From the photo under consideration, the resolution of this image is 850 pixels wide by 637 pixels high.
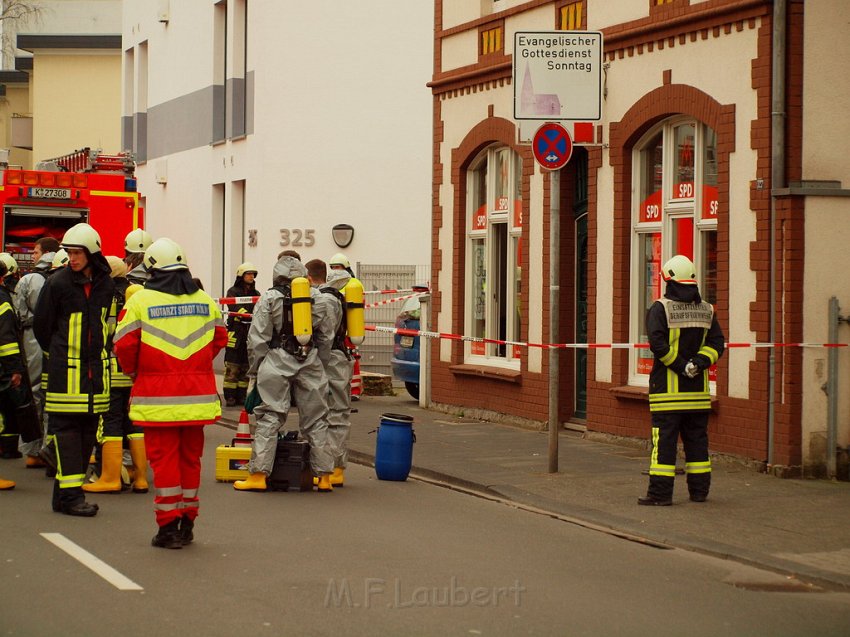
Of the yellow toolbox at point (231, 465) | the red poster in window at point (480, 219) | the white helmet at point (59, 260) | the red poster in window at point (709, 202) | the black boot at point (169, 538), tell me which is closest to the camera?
the black boot at point (169, 538)

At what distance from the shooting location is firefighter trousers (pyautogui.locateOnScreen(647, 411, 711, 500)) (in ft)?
36.8

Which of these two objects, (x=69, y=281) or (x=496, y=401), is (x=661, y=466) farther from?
(x=496, y=401)

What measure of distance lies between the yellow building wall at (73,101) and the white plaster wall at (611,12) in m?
31.0

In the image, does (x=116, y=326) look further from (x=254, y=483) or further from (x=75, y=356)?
(x=254, y=483)

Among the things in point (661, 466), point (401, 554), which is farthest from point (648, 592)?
point (661, 466)

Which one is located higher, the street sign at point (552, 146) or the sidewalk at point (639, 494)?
the street sign at point (552, 146)

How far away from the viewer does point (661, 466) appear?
11.2 metres

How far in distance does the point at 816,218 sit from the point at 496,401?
19.6 feet

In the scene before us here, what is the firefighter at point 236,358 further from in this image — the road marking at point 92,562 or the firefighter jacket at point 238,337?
the road marking at point 92,562

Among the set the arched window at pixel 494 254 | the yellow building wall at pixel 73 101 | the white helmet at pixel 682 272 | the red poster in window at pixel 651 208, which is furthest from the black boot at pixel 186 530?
the yellow building wall at pixel 73 101

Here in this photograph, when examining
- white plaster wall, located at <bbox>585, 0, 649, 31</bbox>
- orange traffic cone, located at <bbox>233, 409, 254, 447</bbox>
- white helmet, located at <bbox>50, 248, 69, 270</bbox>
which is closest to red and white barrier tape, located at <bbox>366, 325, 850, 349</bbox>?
orange traffic cone, located at <bbox>233, 409, 254, 447</bbox>

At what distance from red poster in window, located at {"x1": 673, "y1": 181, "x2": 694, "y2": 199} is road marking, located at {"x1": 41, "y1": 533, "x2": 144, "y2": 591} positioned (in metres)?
7.66

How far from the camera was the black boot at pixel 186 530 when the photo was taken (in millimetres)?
9161

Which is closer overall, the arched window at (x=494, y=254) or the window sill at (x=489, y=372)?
the window sill at (x=489, y=372)
